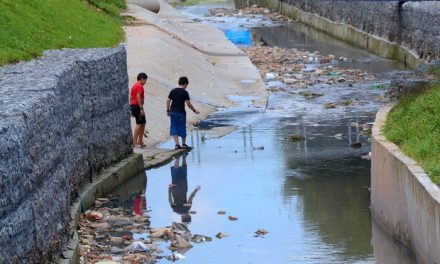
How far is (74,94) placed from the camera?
15.2 meters

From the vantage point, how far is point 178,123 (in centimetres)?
2091

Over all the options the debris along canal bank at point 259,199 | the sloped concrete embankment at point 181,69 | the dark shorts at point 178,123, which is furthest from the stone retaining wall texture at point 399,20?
the dark shorts at point 178,123

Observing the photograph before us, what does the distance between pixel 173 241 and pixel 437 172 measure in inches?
152

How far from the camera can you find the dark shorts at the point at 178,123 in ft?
68.5

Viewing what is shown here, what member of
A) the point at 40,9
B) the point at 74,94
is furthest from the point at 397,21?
the point at 74,94

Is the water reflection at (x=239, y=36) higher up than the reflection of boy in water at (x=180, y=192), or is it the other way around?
the reflection of boy in water at (x=180, y=192)

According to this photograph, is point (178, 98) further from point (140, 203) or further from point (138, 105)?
point (140, 203)

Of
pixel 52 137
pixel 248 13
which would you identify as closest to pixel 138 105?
pixel 52 137

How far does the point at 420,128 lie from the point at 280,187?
3.67 m

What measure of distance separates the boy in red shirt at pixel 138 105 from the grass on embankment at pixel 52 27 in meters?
1.93

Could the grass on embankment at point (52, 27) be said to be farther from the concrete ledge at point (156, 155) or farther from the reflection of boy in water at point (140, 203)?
the reflection of boy in water at point (140, 203)

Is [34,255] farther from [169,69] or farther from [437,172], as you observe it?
[169,69]

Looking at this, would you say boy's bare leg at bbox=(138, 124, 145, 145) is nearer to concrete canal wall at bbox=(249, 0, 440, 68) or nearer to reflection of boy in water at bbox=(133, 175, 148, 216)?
reflection of boy in water at bbox=(133, 175, 148, 216)

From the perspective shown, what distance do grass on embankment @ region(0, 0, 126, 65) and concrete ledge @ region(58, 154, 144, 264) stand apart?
2693 millimetres
